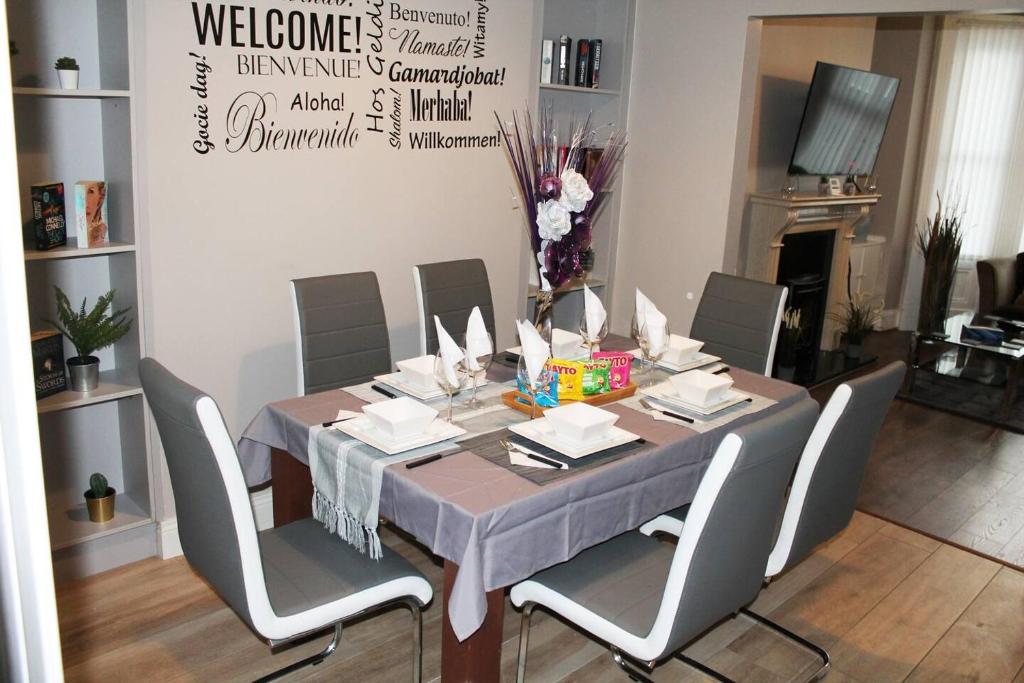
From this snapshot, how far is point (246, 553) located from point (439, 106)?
2.35 metres

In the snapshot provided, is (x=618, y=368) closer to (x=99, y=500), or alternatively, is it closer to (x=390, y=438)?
(x=390, y=438)

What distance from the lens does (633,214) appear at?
4809mm

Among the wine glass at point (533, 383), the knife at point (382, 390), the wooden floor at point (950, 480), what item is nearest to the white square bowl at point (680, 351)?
the wine glass at point (533, 383)

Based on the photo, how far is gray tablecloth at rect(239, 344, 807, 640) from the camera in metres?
2.04

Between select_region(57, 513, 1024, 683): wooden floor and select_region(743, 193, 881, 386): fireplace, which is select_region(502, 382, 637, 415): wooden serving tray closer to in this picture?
select_region(57, 513, 1024, 683): wooden floor

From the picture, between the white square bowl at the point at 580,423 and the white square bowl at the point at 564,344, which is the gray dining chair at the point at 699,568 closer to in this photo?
the white square bowl at the point at 580,423

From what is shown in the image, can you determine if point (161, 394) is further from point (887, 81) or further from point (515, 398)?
point (887, 81)

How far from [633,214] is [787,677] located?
2745 mm

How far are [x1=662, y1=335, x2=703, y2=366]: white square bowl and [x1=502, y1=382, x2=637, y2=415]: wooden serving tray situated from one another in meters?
0.33

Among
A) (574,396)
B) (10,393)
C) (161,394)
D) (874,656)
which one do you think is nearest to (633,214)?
(574,396)

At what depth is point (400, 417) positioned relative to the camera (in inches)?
92.6

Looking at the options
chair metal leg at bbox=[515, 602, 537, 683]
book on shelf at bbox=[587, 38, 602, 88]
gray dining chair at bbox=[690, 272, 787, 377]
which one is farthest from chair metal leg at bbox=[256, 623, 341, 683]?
book on shelf at bbox=[587, 38, 602, 88]

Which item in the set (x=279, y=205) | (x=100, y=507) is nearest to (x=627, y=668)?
(x=100, y=507)

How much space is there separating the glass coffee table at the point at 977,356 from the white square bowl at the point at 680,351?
2905 mm
